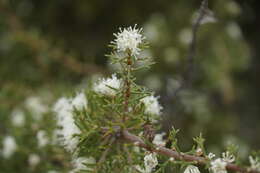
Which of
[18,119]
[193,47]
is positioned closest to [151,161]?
[193,47]

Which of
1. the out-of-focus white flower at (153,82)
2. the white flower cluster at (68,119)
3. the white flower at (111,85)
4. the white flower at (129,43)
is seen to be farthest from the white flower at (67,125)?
the out-of-focus white flower at (153,82)

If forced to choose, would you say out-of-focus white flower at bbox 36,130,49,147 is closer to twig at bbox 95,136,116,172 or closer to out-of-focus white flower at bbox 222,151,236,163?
twig at bbox 95,136,116,172

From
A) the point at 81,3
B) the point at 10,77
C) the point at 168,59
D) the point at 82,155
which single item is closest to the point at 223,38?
the point at 168,59

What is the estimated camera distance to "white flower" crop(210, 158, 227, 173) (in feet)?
2.28

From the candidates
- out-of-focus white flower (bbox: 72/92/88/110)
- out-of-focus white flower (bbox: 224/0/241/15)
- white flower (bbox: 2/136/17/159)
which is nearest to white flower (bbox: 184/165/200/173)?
out-of-focus white flower (bbox: 72/92/88/110)

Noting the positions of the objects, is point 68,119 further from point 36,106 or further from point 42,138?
point 36,106

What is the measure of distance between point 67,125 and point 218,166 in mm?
402

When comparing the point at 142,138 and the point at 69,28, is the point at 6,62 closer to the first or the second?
the point at 69,28

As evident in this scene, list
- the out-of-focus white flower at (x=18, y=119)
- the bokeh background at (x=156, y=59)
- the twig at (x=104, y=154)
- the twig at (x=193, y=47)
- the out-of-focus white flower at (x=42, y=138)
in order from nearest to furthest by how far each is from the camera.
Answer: the twig at (x=104, y=154) < the twig at (x=193, y=47) < the out-of-focus white flower at (x=42, y=138) < the out-of-focus white flower at (x=18, y=119) < the bokeh background at (x=156, y=59)

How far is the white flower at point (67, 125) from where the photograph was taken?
926 millimetres

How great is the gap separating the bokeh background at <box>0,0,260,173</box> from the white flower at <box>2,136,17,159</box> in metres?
0.04

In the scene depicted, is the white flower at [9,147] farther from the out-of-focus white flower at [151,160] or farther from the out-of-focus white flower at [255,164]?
the out-of-focus white flower at [255,164]

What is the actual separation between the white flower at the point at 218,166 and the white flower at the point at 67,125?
0.30 meters

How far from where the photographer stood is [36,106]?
1562 millimetres
